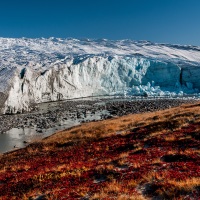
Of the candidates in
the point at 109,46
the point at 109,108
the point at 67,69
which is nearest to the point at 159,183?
the point at 109,108

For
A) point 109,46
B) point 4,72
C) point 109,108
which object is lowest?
point 109,108

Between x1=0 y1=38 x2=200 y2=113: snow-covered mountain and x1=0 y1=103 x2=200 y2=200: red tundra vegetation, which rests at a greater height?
x1=0 y1=38 x2=200 y2=113: snow-covered mountain

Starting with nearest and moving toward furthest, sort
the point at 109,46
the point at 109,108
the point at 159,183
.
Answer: the point at 159,183
the point at 109,108
the point at 109,46

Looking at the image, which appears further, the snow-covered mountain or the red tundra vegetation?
the snow-covered mountain

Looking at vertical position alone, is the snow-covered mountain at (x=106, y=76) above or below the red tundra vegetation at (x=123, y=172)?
above

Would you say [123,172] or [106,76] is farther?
[106,76]

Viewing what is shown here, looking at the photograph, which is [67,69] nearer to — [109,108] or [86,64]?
[86,64]

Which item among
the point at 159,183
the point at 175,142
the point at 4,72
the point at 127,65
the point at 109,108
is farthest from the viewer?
the point at 127,65

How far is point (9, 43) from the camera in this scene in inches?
7598

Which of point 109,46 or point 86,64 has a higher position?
point 109,46

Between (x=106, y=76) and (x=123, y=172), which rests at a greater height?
(x=106, y=76)

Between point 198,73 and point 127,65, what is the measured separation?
968 inches

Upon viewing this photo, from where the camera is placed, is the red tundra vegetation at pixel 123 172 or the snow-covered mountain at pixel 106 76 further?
the snow-covered mountain at pixel 106 76

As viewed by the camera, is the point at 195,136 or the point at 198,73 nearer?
the point at 195,136
